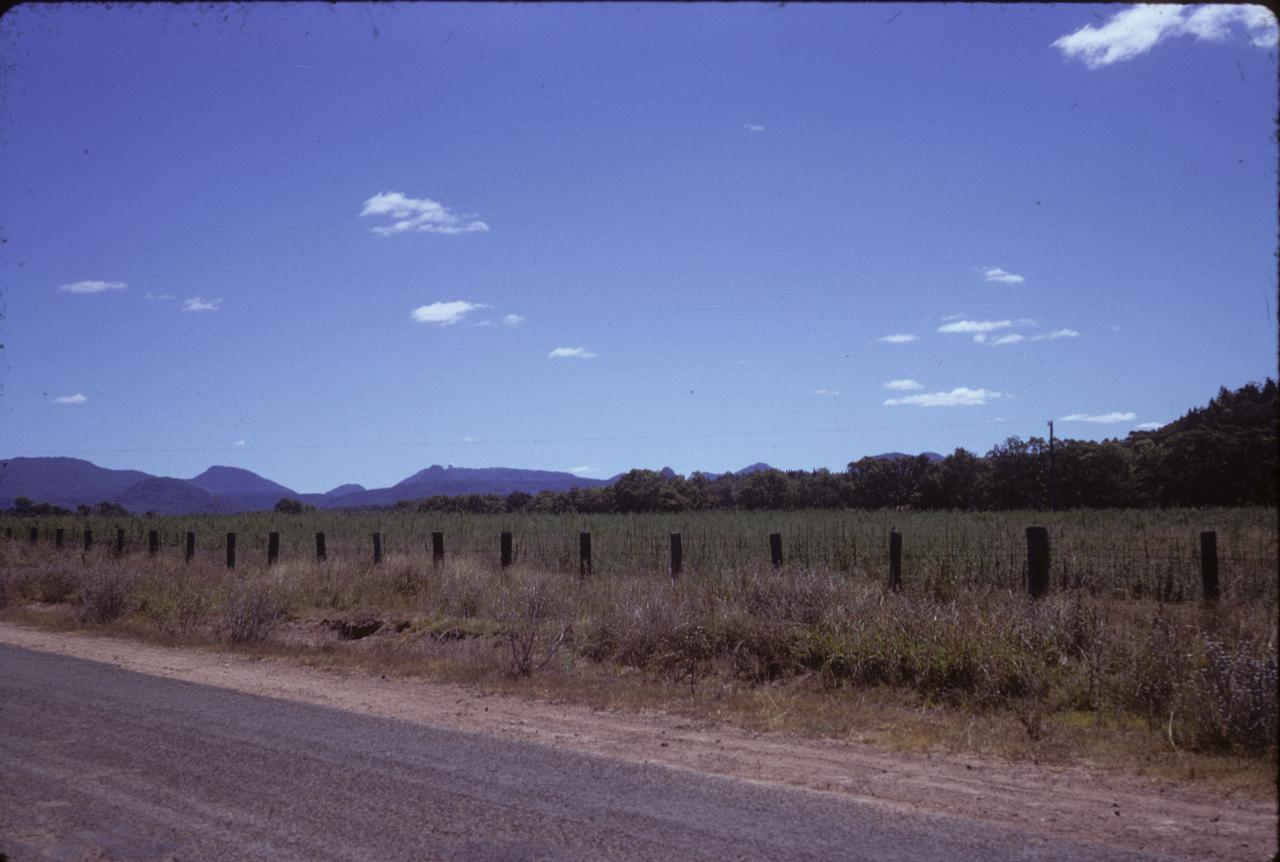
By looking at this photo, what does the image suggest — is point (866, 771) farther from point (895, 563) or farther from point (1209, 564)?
point (895, 563)

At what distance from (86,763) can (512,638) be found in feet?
17.5

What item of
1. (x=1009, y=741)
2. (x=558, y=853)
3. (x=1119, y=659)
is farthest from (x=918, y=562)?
(x=558, y=853)

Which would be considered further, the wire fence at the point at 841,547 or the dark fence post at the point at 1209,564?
the wire fence at the point at 841,547

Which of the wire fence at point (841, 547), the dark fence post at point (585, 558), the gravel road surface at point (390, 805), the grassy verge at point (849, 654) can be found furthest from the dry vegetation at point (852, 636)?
the gravel road surface at point (390, 805)

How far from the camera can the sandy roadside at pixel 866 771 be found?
17.0 feet

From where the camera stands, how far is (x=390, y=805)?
5613 millimetres

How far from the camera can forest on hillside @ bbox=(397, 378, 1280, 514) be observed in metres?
4.54

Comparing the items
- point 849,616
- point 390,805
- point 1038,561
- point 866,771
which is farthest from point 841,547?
point 390,805

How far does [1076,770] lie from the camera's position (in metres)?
6.56

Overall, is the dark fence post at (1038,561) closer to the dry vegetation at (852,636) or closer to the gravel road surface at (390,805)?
the dry vegetation at (852,636)

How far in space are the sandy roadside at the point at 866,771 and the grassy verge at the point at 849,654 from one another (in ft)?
1.49

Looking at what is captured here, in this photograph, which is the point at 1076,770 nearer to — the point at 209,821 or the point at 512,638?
the point at 209,821

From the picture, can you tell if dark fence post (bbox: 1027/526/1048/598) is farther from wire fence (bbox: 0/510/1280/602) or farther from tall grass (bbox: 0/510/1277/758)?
tall grass (bbox: 0/510/1277/758)

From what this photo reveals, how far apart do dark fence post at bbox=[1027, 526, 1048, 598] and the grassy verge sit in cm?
67
